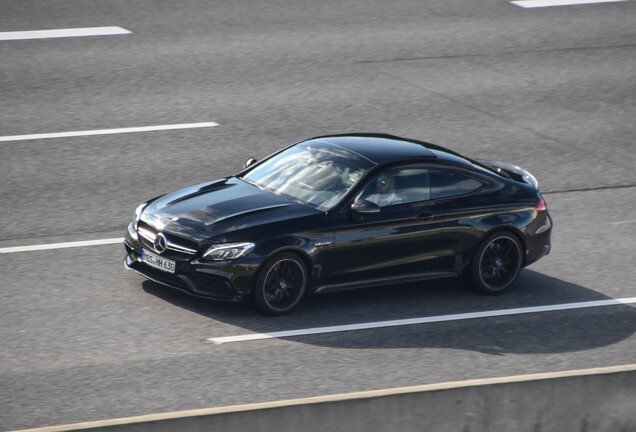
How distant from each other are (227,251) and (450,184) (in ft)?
8.26

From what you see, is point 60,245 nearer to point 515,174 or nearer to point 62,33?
point 515,174

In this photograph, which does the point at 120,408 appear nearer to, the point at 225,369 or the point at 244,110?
the point at 225,369

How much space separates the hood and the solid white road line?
8.29 metres

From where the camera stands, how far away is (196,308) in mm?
9227

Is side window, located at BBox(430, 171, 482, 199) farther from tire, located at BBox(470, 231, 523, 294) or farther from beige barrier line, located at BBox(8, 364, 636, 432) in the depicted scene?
beige barrier line, located at BBox(8, 364, 636, 432)

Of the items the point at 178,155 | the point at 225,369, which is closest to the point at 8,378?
the point at 225,369

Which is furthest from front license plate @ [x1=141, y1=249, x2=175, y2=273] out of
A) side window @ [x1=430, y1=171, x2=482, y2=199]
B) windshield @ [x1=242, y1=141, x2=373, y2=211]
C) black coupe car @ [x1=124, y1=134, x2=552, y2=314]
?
side window @ [x1=430, y1=171, x2=482, y2=199]

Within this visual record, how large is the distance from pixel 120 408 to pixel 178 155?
6421 mm

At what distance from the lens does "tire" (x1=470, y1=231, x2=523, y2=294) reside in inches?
396

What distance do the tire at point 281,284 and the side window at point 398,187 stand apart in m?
0.96

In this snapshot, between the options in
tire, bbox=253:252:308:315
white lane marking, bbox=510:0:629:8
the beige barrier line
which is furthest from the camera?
white lane marking, bbox=510:0:629:8

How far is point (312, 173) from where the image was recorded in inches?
389

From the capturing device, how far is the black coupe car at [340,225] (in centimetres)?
897

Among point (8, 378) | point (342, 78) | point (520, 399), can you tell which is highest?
point (342, 78)
